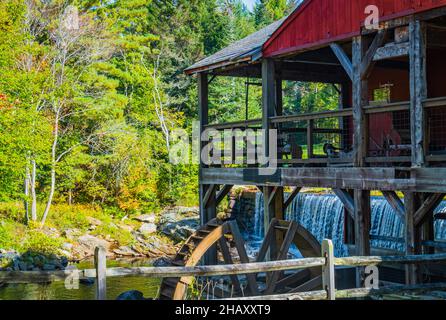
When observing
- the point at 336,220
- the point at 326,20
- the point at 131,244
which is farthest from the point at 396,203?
the point at 131,244

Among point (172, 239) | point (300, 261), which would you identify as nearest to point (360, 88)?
point (300, 261)

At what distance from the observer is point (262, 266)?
281 inches

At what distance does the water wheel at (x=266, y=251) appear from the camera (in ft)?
42.5

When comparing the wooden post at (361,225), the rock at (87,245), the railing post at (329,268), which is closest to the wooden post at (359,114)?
the wooden post at (361,225)

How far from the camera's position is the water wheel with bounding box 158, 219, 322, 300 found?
12961mm

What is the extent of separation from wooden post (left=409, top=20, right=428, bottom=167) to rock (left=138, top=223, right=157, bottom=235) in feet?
66.4

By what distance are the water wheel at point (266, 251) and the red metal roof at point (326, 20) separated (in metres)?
4.14

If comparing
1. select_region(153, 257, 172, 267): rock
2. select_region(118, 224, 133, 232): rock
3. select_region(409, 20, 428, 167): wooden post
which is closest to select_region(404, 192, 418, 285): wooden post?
select_region(409, 20, 428, 167): wooden post

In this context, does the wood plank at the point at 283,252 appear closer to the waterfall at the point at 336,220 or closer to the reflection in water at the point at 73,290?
the waterfall at the point at 336,220

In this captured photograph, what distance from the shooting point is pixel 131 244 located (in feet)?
89.5
